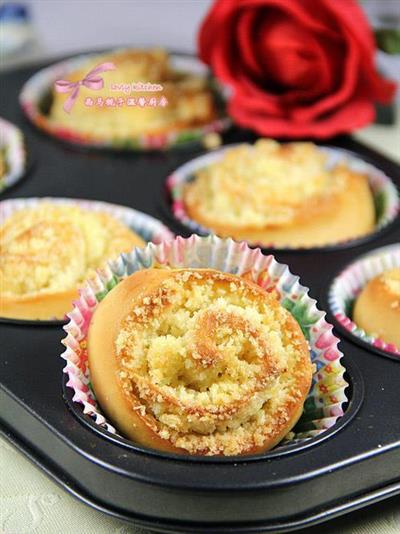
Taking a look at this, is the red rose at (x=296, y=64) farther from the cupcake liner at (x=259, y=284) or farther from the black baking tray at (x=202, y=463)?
the black baking tray at (x=202, y=463)

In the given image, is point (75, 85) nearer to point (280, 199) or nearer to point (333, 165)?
point (280, 199)

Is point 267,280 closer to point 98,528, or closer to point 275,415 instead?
point 275,415

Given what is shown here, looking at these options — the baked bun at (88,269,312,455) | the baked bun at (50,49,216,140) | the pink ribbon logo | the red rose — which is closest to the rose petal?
the red rose

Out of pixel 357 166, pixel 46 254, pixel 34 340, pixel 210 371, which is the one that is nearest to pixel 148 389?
pixel 210 371

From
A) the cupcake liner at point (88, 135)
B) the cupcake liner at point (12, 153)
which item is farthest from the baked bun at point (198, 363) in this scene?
the cupcake liner at point (88, 135)

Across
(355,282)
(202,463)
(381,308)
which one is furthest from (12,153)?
(202,463)
